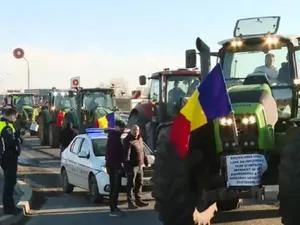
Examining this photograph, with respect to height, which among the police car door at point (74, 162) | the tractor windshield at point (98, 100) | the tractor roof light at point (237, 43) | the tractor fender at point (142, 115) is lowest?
the police car door at point (74, 162)

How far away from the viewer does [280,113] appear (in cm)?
938

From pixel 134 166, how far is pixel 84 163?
1.96m

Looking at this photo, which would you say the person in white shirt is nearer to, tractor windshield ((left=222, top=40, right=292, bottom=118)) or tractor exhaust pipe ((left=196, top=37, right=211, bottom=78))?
tractor windshield ((left=222, top=40, right=292, bottom=118))

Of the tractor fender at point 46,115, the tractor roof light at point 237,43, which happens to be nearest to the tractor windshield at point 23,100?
the tractor fender at point 46,115

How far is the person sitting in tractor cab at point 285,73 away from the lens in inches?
378

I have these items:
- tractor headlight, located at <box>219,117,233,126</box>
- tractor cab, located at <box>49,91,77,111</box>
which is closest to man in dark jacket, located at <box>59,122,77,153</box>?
tractor cab, located at <box>49,91,77,111</box>

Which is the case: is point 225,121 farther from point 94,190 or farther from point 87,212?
point 94,190

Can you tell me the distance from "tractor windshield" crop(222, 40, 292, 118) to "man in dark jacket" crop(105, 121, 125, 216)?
3227mm

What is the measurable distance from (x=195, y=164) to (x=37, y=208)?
568 cm

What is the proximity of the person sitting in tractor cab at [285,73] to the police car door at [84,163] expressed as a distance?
5.93m

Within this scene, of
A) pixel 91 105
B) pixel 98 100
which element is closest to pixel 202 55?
pixel 91 105

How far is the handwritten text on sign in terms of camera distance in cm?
798

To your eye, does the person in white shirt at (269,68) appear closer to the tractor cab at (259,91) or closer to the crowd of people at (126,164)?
the tractor cab at (259,91)

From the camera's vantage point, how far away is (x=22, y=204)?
12.6 meters
